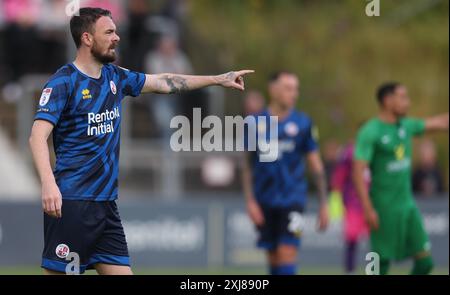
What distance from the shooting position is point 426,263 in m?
11.9

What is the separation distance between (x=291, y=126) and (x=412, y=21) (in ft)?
36.0

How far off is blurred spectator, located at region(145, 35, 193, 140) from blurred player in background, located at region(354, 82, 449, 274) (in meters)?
7.55

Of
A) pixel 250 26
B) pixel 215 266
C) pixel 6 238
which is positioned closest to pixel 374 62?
pixel 250 26

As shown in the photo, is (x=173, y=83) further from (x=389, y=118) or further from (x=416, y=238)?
(x=416, y=238)

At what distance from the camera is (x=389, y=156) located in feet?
39.7

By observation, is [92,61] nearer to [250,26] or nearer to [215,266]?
[215,266]

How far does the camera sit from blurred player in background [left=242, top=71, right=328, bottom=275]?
42.7 ft

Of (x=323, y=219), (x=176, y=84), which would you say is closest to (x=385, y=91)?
(x=323, y=219)

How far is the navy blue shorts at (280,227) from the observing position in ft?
42.3

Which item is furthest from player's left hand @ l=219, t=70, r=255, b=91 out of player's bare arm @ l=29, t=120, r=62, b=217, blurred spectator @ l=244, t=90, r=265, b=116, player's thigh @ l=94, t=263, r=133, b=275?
blurred spectator @ l=244, t=90, r=265, b=116

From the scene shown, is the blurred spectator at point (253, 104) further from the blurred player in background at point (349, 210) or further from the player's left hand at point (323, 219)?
the player's left hand at point (323, 219)

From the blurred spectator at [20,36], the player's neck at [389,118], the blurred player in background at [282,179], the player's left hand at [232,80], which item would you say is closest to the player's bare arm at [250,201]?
the blurred player in background at [282,179]

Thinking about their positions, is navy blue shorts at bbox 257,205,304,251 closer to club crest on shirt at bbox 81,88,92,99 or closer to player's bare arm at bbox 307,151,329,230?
player's bare arm at bbox 307,151,329,230

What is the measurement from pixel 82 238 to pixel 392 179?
4.72 metres
